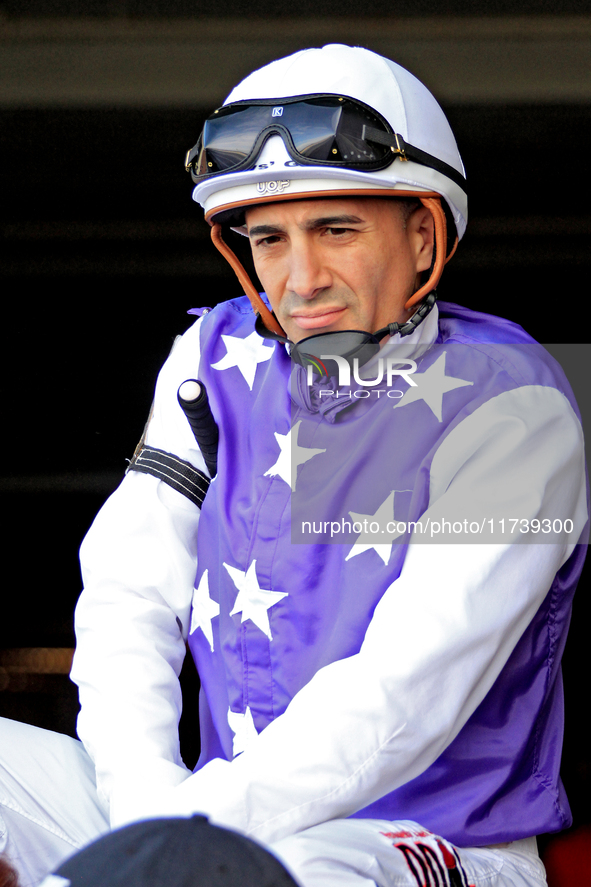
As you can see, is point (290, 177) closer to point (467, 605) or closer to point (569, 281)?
point (467, 605)

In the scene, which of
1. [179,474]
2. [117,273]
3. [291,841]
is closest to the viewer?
[291,841]

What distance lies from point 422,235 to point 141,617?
0.77m

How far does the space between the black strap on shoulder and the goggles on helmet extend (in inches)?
19.4

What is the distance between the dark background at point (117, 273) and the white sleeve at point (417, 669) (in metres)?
1.19

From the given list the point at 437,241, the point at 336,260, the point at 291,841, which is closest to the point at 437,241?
the point at 437,241

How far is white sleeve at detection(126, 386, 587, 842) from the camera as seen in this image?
43.2 inches

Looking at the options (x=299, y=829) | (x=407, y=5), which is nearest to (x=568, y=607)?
(x=299, y=829)

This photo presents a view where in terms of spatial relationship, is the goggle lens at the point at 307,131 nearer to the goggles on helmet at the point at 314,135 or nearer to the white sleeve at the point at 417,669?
the goggles on helmet at the point at 314,135

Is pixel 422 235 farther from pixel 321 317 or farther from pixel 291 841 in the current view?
pixel 291 841

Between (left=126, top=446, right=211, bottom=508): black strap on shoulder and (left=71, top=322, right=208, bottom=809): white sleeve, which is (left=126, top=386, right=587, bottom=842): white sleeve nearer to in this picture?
(left=71, top=322, right=208, bottom=809): white sleeve

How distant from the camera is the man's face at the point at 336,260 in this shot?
136cm

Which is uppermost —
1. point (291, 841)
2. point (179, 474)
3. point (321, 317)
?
point (321, 317)

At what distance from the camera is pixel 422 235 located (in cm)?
147

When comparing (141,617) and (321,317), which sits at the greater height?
(321,317)
